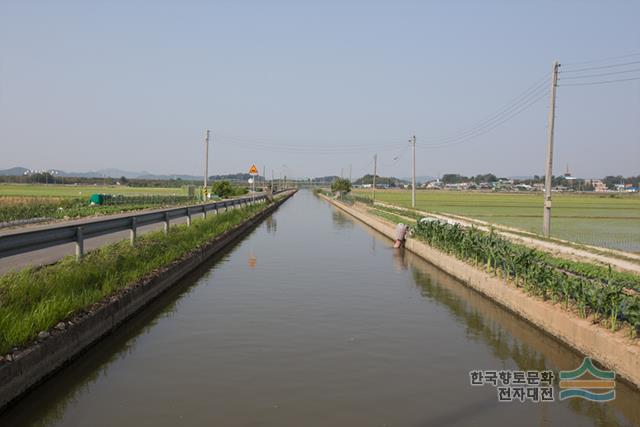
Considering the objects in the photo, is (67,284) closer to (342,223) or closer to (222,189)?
(342,223)

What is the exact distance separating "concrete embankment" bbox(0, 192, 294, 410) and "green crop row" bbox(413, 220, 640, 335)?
25.7ft

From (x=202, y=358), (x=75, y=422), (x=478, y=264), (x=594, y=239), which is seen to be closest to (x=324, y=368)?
(x=202, y=358)

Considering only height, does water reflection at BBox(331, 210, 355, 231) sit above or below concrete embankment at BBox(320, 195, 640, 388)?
below

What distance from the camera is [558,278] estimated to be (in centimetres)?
1117

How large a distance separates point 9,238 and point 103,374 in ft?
11.1

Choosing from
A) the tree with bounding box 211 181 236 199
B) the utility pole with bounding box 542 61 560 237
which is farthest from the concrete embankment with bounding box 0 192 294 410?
the tree with bounding box 211 181 236 199

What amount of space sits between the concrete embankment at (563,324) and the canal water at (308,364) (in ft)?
0.71

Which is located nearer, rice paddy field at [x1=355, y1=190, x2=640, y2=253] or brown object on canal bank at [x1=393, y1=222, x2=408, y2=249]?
brown object on canal bank at [x1=393, y1=222, x2=408, y2=249]

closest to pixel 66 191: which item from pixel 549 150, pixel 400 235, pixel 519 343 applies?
pixel 400 235

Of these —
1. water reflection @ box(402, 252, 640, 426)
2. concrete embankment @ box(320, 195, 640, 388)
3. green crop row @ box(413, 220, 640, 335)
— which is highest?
green crop row @ box(413, 220, 640, 335)

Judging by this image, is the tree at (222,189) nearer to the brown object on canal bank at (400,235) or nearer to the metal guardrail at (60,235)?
the brown object on canal bank at (400,235)

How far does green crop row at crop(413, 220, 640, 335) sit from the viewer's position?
9.06 metres

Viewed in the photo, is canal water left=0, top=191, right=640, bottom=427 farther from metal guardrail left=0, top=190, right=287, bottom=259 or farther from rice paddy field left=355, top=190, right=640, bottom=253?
rice paddy field left=355, top=190, right=640, bottom=253

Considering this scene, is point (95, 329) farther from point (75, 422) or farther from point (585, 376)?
point (585, 376)
